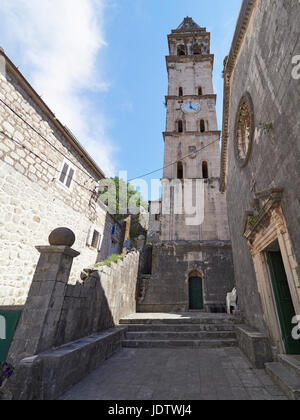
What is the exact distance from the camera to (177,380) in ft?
11.6

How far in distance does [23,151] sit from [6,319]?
18.5 ft

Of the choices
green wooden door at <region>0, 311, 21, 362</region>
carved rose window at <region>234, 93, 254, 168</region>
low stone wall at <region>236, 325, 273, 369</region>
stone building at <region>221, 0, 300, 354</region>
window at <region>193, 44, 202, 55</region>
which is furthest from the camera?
window at <region>193, 44, 202, 55</region>

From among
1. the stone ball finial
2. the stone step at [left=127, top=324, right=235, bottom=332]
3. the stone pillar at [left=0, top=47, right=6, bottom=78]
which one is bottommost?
the stone step at [left=127, top=324, right=235, bottom=332]

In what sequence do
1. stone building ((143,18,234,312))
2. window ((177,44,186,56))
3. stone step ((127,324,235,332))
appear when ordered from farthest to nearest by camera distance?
window ((177,44,186,56)) < stone building ((143,18,234,312)) < stone step ((127,324,235,332))

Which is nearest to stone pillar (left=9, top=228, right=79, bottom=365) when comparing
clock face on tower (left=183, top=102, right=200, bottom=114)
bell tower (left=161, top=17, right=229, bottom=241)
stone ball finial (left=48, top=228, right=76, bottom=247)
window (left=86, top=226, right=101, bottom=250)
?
stone ball finial (left=48, top=228, right=76, bottom=247)

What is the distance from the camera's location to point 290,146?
345 centimetres

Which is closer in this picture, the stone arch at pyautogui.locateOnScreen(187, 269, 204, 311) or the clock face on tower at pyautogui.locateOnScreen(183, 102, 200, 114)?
the stone arch at pyautogui.locateOnScreen(187, 269, 204, 311)

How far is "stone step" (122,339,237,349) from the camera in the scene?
18.6 ft

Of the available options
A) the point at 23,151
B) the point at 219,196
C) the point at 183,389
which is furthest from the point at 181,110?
the point at 183,389

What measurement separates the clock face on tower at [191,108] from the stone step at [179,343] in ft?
67.7

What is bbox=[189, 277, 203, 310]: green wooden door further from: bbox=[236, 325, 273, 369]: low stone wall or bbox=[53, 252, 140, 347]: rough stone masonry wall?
bbox=[236, 325, 273, 369]: low stone wall

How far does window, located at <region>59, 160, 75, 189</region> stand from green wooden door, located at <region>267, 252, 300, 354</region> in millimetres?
8527

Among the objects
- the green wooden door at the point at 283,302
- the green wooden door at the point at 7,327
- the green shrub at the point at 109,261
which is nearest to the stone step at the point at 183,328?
the green shrub at the point at 109,261
